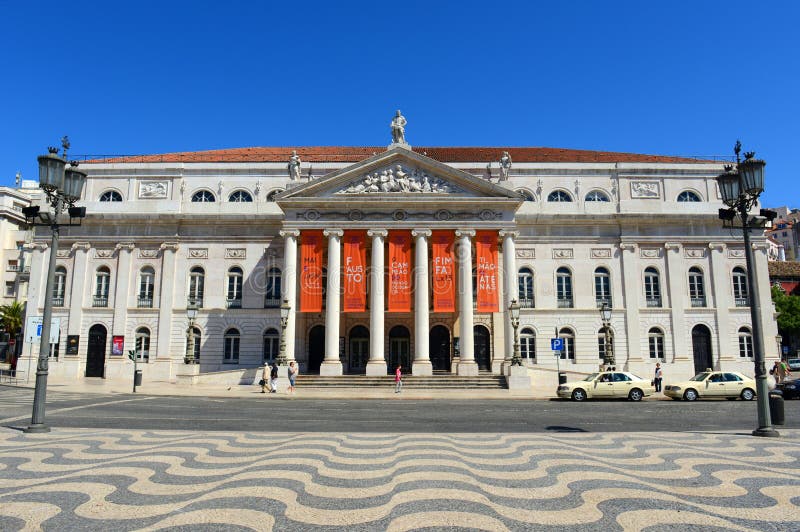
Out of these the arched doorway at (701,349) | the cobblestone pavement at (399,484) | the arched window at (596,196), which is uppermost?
the arched window at (596,196)

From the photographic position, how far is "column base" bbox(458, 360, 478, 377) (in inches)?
1219

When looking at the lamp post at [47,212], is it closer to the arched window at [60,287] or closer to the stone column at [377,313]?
the stone column at [377,313]

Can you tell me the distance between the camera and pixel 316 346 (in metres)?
35.8

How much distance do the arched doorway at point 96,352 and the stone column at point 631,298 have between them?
33948mm

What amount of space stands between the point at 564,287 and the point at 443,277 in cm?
946

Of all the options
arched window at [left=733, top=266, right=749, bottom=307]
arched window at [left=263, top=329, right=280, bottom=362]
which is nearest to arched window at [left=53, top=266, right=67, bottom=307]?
arched window at [left=263, top=329, right=280, bottom=362]

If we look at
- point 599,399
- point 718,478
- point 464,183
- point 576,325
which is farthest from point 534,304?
point 718,478

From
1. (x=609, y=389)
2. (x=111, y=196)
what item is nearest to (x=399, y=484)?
(x=609, y=389)

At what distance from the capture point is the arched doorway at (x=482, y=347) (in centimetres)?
3516

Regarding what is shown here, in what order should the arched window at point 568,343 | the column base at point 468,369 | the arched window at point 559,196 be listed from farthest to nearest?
1. the arched window at point 559,196
2. the arched window at point 568,343
3. the column base at point 468,369

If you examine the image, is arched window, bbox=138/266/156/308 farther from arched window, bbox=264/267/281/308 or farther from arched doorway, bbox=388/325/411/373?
arched doorway, bbox=388/325/411/373

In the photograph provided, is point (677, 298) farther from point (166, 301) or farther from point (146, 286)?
point (146, 286)

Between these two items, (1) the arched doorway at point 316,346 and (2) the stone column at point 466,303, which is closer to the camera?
Answer: (2) the stone column at point 466,303

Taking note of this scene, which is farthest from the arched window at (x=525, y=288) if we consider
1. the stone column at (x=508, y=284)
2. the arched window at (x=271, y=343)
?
the arched window at (x=271, y=343)
